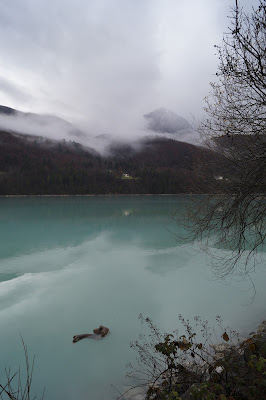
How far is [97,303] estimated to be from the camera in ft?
31.0

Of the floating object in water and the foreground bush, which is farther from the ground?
the foreground bush

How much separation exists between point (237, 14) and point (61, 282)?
37.2 feet

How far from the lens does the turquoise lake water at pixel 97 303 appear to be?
5.99m

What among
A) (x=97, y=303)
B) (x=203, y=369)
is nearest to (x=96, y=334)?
(x=97, y=303)

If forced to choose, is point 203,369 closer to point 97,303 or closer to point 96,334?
point 96,334

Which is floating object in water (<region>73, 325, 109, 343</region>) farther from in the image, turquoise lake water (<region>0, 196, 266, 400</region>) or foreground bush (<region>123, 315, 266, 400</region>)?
foreground bush (<region>123, 315, 266, 400</region>)

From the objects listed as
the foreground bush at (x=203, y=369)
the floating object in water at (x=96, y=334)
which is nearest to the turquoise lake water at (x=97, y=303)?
the floating object in water at (x=96, y=334)

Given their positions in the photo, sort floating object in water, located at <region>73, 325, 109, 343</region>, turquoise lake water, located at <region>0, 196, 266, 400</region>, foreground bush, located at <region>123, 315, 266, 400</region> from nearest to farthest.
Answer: foreground bush, located at <region>123, 315, 266, 400</region> → turquoise lake water, located at <region>0, 196, 266, 400</region> → floating object in water, located at <region>73, 325, 109, 343</region>

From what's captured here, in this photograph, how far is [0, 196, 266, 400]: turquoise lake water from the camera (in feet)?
19.7

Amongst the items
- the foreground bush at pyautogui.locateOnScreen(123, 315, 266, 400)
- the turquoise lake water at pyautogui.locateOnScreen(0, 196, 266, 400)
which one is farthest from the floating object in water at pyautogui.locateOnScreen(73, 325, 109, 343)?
the foreground bush at pyautogui.locateOnScreen(123, 315, 266, 400)

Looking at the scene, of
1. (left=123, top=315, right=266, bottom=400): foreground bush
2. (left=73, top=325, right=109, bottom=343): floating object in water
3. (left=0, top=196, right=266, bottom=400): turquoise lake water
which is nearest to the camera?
(left=123, top=315, right=266, bottom=400): foreground bush

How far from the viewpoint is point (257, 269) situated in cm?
1309

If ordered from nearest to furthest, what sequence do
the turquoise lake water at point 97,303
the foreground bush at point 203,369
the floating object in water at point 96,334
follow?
1. the foreground bush at point 203,369
2. the turquoise lake water at point 97,303
3. the floating object in water at point 96,334

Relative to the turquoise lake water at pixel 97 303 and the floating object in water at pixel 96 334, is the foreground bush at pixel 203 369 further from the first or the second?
the floating object in water at pixel 96 334
